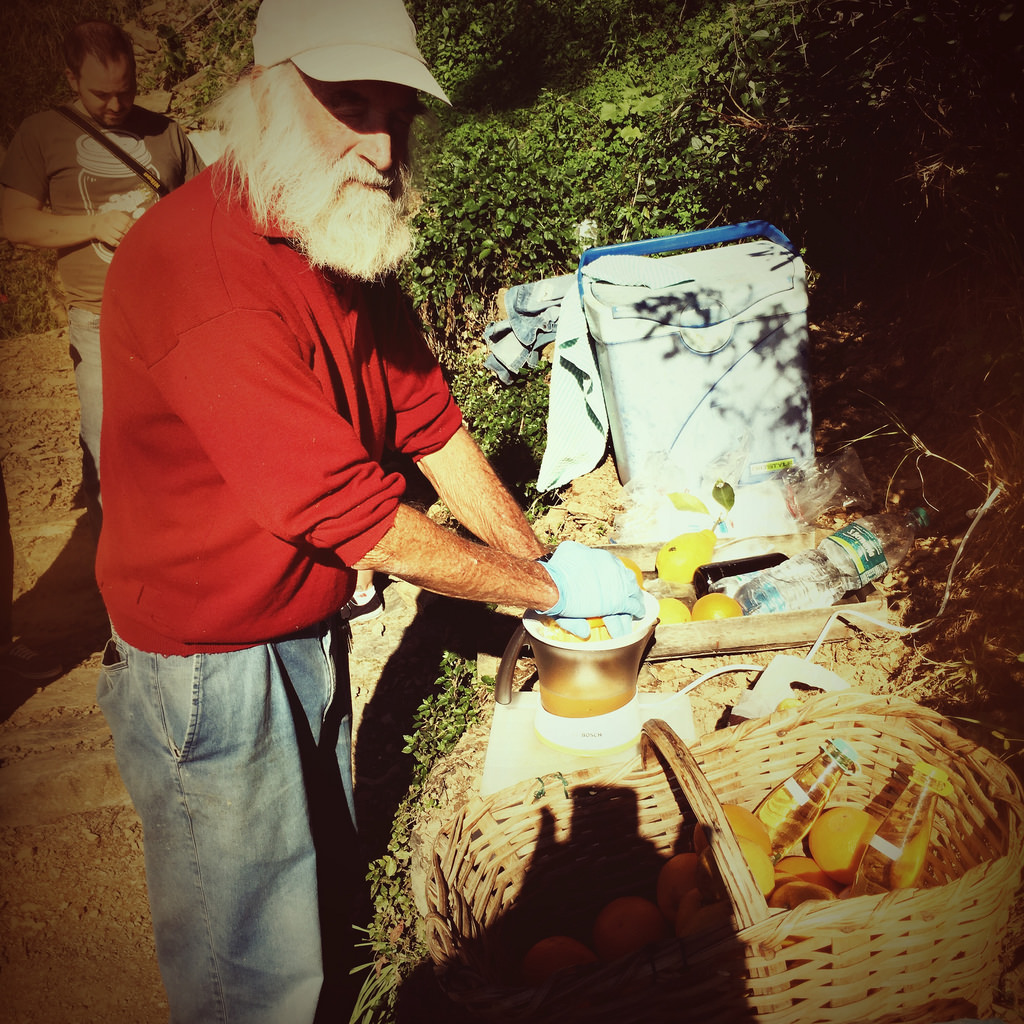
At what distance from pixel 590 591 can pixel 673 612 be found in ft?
4.38

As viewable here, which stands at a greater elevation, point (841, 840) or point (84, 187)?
point (84, 187)

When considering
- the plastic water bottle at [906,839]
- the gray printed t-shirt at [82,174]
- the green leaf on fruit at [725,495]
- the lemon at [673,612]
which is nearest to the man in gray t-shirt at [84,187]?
the gray printed t-shirt at [82,174]

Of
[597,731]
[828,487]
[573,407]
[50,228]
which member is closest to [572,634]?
[597,731]

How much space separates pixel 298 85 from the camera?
142 cm

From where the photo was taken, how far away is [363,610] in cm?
388

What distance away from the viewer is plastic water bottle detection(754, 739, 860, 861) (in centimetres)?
184

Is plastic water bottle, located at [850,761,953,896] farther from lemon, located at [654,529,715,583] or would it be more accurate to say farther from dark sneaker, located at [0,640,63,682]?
dark sneaker, located at [0,640,63,682]

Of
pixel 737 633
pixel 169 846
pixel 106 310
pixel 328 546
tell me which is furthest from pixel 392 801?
pixel 106 310

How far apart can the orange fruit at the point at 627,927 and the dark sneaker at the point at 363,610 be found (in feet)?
7.89

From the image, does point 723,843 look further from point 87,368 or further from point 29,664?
point 29,664

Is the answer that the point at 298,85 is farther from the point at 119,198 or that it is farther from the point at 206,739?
the point at 119,198

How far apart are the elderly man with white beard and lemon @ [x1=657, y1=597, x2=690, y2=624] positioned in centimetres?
131

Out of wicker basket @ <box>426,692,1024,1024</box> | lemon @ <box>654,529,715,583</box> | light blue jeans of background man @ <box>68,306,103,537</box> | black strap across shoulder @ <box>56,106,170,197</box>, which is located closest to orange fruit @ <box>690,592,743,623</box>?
lemon @ <box>654,529,715,583</box>

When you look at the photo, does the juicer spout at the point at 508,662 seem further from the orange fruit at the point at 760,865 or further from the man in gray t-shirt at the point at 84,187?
the man in gray t-shirt at the point at 84,187
